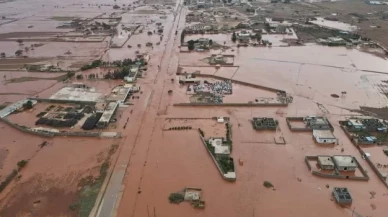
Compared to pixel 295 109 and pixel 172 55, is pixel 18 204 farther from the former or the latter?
pixel 172 55

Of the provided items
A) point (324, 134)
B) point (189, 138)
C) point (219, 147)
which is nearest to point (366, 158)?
point (324, 134)

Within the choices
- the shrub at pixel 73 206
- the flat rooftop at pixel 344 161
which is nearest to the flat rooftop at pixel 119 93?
the shrub at pixel 73 206

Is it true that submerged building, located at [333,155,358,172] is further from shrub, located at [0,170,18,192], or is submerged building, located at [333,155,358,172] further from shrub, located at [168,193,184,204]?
shrub, located at [0,170,18,192]

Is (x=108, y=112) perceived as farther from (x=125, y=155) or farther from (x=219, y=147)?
(x=219, y=147)

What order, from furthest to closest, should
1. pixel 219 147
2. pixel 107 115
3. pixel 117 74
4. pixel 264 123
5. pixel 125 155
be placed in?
pixel 117 74 < pixel 107 115 < pixel 264 123 < pixel 219 147 < pixel 125 155

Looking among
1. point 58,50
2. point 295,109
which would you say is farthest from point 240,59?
point 58,50

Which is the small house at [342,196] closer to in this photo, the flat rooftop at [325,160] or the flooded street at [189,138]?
the flooded street at [189,138]
